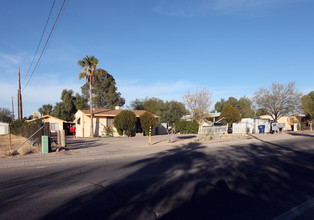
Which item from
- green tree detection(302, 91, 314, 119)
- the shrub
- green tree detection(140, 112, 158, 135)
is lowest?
the shrub

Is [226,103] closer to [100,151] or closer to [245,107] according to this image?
[245,107]

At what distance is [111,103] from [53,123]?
18.4 m

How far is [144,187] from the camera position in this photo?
7.25m

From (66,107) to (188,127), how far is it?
103ft

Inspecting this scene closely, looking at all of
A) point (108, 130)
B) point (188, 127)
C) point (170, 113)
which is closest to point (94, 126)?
point (108, 130)

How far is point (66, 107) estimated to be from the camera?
185 ft

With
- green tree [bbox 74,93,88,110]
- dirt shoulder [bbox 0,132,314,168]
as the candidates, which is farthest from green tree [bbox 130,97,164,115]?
dirt shoulder [bbox 0,132,314,168]

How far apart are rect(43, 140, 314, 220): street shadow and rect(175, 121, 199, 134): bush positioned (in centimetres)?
2685

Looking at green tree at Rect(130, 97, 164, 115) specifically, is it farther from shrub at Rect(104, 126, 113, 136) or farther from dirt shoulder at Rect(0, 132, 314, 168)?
dirt shoulder at Rect(0, 132, 314, 168)

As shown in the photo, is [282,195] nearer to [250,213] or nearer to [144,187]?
[250,213]

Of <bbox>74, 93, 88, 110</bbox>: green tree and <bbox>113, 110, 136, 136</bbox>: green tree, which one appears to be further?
<bbox>74, 93, 88, 110</bbox>: green tree

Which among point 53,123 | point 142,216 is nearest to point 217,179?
point 142,216

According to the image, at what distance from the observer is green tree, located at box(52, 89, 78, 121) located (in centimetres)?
5612

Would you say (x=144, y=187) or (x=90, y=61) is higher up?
(x=90, y=61)
